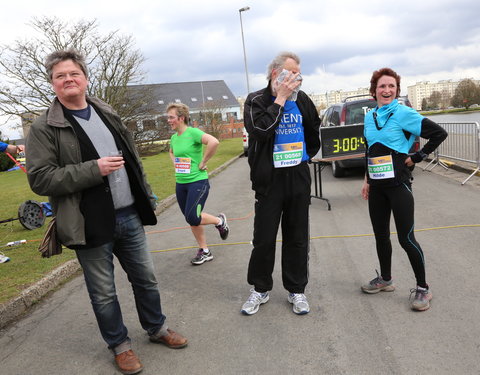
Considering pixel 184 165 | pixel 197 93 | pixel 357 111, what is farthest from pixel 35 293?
pixel 197 93

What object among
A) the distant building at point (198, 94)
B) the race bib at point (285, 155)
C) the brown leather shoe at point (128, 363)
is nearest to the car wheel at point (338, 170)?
the race bib at point (285, 155)

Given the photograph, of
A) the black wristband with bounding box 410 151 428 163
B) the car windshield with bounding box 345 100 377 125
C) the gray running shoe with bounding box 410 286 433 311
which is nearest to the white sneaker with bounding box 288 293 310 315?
the gray running shoe with bounding box 410 286 433 311

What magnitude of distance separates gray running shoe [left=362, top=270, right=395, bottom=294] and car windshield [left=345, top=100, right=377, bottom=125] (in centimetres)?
705

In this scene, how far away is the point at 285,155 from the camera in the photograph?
10.6ft

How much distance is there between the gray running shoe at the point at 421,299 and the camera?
3.20 metres

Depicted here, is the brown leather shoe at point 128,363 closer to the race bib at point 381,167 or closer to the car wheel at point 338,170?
the race bib at point 381,167

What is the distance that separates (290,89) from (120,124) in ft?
4.17

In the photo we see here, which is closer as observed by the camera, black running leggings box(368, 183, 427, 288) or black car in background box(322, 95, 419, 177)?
black running leggings box(368, 183, 427, 288)

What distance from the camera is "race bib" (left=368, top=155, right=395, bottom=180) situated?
130 inches

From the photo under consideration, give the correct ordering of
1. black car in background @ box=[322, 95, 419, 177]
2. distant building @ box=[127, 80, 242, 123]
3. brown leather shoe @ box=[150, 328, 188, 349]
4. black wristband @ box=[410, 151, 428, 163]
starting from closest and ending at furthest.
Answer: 1. brown leather shoe @ box=[150, 328, 188, 349]
2. black wristband @ box=[410, 151, 428, 163]
3. black car in background @ box=[322, 95, 419, 177]
4. distant building @ box=[127, 80, 242, 123]

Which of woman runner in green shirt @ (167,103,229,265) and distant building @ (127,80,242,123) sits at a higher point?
distant building @ (127,80,242,123)

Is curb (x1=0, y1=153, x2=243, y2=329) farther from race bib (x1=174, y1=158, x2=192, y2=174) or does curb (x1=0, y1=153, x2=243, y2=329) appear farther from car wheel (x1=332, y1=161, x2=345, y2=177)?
car wheel (x1=332, y1=161, x2=345, y2=177)

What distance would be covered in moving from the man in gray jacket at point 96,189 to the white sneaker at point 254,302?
66 cm

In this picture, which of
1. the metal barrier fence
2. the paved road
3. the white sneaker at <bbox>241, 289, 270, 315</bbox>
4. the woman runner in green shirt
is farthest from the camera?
the metal barrier fence
